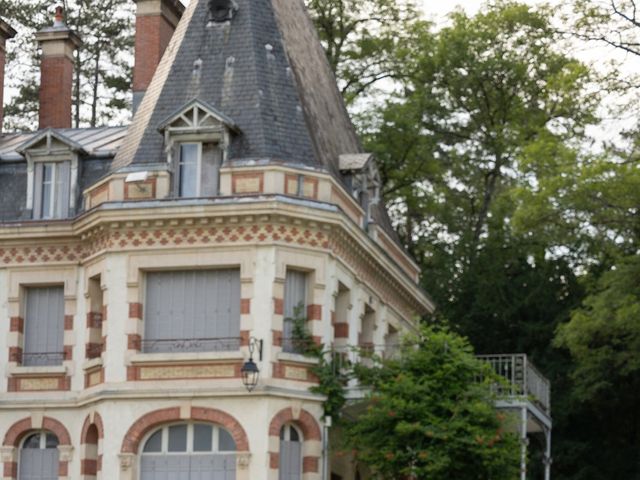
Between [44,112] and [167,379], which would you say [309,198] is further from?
[44,112]

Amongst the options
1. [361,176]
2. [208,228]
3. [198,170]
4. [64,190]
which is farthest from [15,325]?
[361,176]

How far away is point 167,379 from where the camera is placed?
32.8m

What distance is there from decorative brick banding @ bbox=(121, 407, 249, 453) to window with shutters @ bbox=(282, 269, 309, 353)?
1.69 m

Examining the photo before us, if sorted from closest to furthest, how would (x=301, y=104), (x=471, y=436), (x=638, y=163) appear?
1. (x=471, y=436)
2. (x=301, y=104)
3. (x=638, y=163)

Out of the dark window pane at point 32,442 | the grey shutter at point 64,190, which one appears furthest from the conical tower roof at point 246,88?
the dark window pane at point 32,442

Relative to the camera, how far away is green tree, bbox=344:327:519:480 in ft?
104

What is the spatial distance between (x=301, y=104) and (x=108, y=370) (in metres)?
6.39

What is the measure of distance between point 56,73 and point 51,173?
5.68m

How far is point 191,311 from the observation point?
33469 mm

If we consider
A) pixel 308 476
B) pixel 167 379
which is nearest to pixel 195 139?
pixel 167 379

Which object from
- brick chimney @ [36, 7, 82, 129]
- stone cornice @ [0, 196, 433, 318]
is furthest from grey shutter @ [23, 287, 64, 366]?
brick chimney @ [36, 7, 82, 129]

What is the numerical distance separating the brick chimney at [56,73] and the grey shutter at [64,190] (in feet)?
17.4

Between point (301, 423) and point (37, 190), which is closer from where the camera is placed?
point (301, 423)

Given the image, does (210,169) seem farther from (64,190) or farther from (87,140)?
(87,140)
